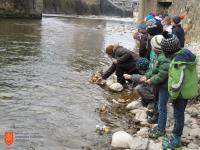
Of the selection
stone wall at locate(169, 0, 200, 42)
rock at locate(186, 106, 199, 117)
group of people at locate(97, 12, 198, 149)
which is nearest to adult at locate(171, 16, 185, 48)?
group of people at locate(97, 12, 198, 149)

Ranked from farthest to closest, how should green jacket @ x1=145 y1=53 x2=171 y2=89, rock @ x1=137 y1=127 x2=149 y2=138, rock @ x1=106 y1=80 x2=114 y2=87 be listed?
1. rock @ x1=106 y1=80 x2=114 y2=87
2. rock @ x1=137 y1=127 x2=149 y2=138
3. green jacket @ x1=145 y1=53 x2=171 y2=89

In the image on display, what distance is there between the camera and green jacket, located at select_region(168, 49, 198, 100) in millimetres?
6488

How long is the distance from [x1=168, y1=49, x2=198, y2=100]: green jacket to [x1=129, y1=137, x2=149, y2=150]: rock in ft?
2.91

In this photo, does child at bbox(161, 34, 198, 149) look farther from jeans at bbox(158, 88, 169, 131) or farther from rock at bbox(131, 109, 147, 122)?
rock at bbox(131, 109, 147, 122)

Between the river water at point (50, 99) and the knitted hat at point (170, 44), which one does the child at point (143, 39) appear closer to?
the river water at point (50, 99)

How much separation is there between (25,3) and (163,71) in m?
38.0

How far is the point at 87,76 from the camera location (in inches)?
513

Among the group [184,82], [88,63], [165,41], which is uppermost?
[165,41]

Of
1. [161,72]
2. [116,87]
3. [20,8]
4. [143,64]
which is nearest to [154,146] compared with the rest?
[161,72]

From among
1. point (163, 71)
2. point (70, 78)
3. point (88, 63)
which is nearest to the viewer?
point (163, 71)

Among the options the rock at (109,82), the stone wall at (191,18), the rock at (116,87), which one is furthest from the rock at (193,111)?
the stone wall at (191,18)

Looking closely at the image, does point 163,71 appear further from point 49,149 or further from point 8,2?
point 8,2

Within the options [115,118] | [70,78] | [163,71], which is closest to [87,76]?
[70,78]

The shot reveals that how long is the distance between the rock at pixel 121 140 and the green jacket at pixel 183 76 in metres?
1.15
